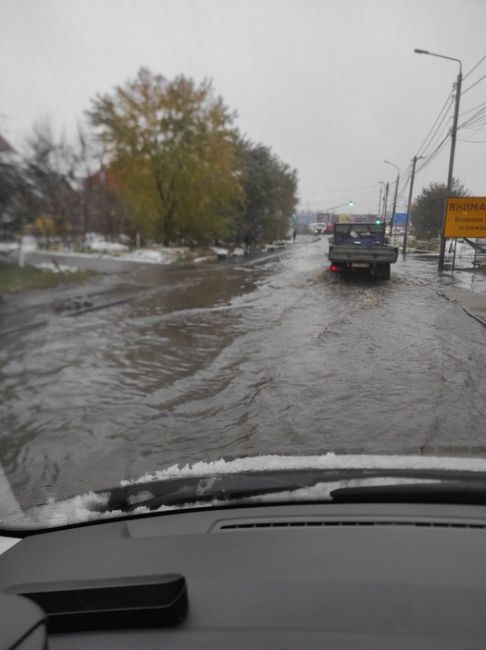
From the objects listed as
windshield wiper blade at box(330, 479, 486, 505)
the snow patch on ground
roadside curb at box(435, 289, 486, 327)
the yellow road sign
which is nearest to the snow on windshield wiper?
windshield wiper blade at box(330, 479, 486, 505)

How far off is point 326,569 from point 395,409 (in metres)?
3.56

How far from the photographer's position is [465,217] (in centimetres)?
2316

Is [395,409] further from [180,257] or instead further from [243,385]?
[180,257]

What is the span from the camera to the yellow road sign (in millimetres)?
22925

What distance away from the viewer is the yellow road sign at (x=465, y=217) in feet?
75.2

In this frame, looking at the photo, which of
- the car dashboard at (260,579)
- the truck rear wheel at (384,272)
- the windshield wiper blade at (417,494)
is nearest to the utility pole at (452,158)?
the truck rear wheel at (384,272)

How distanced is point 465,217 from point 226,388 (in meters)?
20.7

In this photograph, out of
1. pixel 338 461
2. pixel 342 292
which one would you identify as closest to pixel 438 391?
pixel 338 461

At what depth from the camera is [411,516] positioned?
2215mm

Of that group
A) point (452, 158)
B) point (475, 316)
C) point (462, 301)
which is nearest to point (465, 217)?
point (452, 158)

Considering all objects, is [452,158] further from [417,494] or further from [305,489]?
[305,489]

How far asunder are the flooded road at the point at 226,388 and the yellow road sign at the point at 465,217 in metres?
13.2

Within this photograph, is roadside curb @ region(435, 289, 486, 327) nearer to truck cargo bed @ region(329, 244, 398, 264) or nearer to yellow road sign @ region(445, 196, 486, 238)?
truck cargo bed @ region(329, 244, 398, 264)

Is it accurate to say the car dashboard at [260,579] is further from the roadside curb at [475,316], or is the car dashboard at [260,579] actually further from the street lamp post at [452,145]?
the street lamp post at [452,145]
